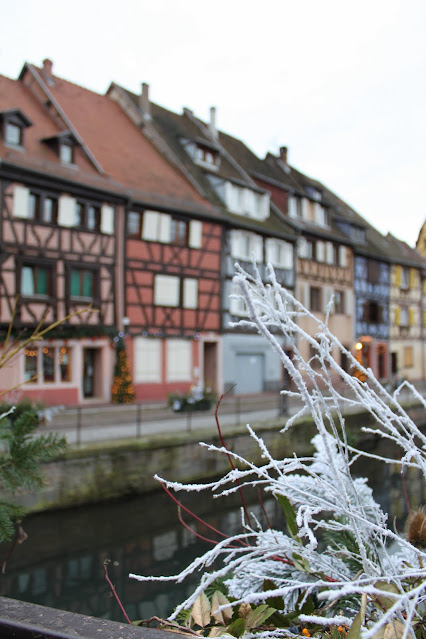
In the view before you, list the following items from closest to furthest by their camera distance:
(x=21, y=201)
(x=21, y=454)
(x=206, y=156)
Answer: (x=21, y=454) < (x=21, y=201) < (x=206, y=156)

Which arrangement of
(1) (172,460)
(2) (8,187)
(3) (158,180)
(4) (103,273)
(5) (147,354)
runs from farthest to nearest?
(3) (158,180) < (5) (147,354) < (4) (103,273) < (2) (8,187) < (1) (172,460)

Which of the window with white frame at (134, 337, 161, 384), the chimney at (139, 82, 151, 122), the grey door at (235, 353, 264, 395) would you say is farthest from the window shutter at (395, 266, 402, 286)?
the window with white frame at (134, 337, 161, 384)

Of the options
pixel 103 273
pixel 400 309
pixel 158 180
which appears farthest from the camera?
pixel 400 309

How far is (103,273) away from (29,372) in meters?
4.14

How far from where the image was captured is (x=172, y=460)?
1172 cm

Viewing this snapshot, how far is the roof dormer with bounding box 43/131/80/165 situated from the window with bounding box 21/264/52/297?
3707 millimetres

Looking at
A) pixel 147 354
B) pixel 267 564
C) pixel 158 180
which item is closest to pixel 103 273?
pixel 147 354

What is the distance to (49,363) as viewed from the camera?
61.3ft

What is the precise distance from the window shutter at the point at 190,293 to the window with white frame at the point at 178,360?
57.3 inches

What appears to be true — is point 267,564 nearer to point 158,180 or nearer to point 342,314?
point 158,180

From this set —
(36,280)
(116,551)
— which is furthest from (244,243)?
(116,551)

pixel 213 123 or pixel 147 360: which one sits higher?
pixel 213 123

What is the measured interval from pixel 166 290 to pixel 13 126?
762 cm

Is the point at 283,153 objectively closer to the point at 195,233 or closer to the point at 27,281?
the point at 195,233
